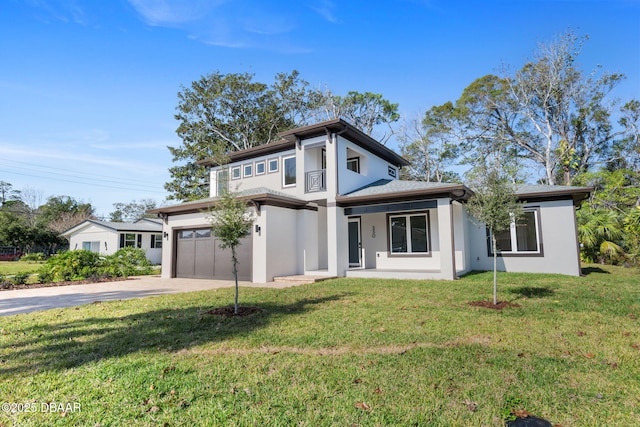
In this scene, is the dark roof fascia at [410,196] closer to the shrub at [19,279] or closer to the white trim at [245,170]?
the white trim at [245,170]

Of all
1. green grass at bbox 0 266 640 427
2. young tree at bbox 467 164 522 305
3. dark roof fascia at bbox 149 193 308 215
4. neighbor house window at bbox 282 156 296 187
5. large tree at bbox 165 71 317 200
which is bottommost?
green grass at bbox 0 266 640 427

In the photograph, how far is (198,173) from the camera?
94.2 feet

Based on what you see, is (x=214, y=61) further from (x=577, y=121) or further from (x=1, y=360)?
(x=577, y=121)

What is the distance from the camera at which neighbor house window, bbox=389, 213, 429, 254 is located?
13.9 meters

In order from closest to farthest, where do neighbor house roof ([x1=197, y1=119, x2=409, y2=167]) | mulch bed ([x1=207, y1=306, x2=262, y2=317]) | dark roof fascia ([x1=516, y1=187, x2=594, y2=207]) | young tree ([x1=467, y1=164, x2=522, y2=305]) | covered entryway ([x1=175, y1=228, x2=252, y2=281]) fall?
mulch bed ([x1=207, y1=306, x2=262, y2=317])
young tree ([x1=467, y1=164, x2=522, y2=305])
dark roof fascia ([x1=516, y1=187, x2=594, y2=207])
covered entryway ([x1=175, y1=228, x2=252, y2=281])
neighbor house roof ([x1=197, y1=119, x2=409, y2=167])

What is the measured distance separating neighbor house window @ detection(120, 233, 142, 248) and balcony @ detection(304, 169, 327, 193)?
21.6 m

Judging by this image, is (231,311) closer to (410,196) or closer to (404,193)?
(404,193)

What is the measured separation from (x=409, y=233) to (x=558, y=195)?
576cm

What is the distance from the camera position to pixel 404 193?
1199 centimetres

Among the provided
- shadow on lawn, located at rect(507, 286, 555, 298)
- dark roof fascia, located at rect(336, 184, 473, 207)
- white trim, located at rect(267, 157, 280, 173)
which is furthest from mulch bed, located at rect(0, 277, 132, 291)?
shadow on lawn, located at rect(507, 286, 555, 298)

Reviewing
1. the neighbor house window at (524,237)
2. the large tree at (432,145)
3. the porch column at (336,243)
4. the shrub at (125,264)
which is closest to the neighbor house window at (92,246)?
the shrub at (125,264)

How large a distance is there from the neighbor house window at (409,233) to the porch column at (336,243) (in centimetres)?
242

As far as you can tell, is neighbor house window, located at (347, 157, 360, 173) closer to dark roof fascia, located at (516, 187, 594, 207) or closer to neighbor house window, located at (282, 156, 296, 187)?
neighbor house window, located at (282, 156, 296, 187)

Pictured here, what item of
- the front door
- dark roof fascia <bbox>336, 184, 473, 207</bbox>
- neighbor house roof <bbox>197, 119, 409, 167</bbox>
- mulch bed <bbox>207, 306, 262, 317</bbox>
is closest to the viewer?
mulch bed <bbox>207, 306, 262, 317</bbox>
